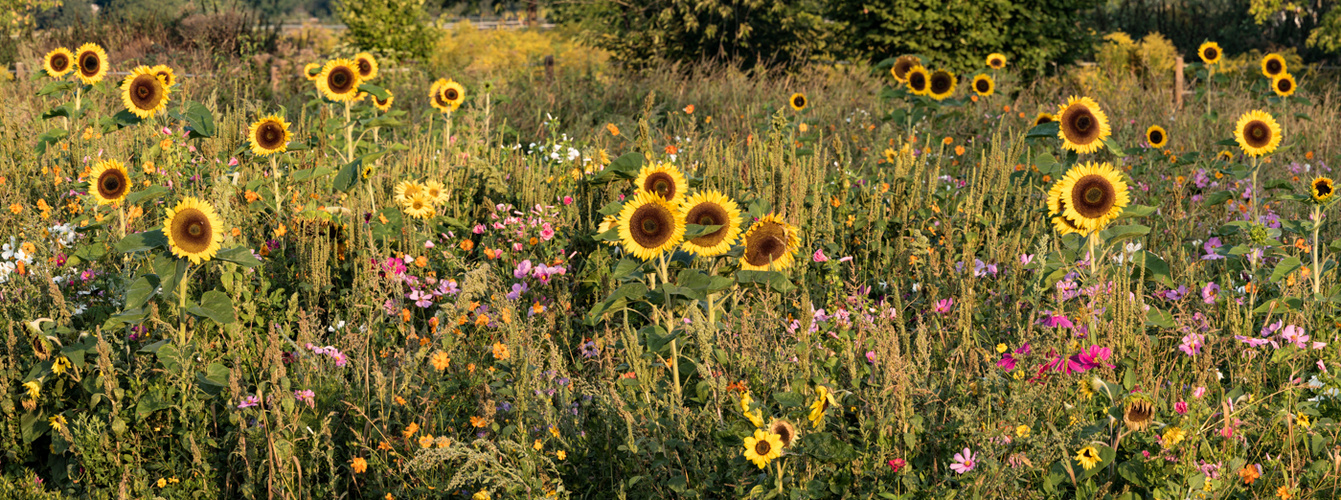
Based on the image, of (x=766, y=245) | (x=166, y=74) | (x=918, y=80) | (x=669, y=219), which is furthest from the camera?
(x=918, y=80)

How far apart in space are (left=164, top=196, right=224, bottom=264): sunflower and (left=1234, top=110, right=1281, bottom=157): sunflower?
3554 millimetres

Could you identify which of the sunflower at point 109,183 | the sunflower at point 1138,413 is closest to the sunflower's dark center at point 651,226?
the sunflower at point 1138,413

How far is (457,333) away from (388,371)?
9.5 inches

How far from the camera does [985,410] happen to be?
2092 mm

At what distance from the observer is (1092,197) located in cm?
278

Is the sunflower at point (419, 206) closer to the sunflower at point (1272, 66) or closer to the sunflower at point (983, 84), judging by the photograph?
the sunflower at point (983, 84)

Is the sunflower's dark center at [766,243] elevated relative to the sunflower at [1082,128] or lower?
lower

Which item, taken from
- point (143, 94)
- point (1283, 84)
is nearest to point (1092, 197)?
point (143, 94)

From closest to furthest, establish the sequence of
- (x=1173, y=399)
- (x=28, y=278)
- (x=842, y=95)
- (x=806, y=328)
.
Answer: (x=806, y=328)
(x=1173, y=399)
(x=28, y=278)
(x=842, y=95)

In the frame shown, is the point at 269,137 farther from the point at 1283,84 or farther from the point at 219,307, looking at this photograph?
the point at 1283,84

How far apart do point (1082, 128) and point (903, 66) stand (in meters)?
1.96

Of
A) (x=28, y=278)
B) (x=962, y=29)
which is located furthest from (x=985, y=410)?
(x=962, y=29)

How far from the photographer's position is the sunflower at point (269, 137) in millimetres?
3756

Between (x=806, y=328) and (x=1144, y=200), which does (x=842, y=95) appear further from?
(x=806, y=328)
